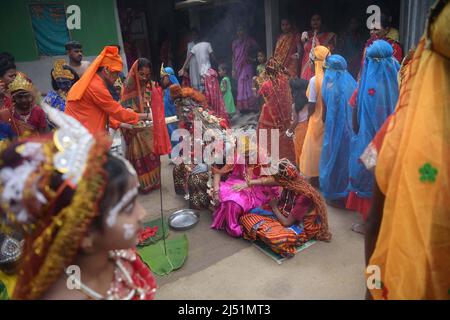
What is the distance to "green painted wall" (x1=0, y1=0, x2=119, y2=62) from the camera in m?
7.52

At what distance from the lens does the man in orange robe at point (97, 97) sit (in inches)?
159

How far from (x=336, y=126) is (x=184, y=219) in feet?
7.00

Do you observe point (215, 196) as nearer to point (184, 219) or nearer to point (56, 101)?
point (184, 219)

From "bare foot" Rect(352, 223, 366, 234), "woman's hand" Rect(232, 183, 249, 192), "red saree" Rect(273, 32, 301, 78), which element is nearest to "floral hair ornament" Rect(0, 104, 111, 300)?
"woman's hand" Rect(232, 183, 249, 192)

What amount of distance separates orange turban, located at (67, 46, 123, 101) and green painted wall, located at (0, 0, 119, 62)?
4.62 metres

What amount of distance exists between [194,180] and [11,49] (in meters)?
5.81

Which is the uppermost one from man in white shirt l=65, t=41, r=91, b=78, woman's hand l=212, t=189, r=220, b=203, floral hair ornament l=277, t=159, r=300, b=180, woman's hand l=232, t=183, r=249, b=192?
man in white shirt l=65, t=41, r=91, b=78

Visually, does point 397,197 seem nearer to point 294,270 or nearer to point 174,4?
point 294,270

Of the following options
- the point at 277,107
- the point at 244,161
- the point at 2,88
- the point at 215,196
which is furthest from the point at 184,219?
the point at 2,88

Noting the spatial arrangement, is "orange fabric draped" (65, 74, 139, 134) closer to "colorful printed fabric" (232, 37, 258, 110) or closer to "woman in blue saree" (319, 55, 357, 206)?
"woman in blue saree" (319, 55, 357, 206)

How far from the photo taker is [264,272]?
324cm

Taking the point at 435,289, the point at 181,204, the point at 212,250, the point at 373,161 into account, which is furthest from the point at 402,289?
the point at 181,204

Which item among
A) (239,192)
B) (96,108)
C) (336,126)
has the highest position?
(96,108)

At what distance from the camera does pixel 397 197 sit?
4.66ft
